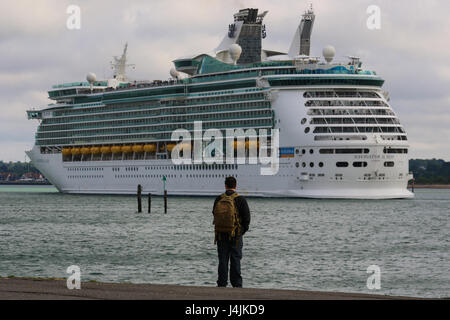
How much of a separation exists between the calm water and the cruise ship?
11.8m

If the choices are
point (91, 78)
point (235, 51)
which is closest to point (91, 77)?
point (91, 78)

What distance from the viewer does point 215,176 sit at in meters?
86.3

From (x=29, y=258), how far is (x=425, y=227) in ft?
84.2

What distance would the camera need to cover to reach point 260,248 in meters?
36.1

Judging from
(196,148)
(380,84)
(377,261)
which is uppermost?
(380,84)

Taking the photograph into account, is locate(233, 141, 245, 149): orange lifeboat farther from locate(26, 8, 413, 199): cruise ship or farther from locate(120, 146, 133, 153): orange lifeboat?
locate(120, 146, 133, 153): orange lifeboat

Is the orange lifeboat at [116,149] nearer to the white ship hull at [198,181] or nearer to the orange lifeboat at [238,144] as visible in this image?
the white ship hull at [198,181]

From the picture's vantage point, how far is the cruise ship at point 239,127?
75.2 metres

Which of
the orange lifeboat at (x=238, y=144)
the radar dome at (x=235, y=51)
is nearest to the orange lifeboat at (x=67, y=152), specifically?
the radar dome at (x=235, y=51)

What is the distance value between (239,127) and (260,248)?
51.1 meters

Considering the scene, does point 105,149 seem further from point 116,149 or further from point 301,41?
point 301,41

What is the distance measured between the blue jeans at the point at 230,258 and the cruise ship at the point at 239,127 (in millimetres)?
58489
